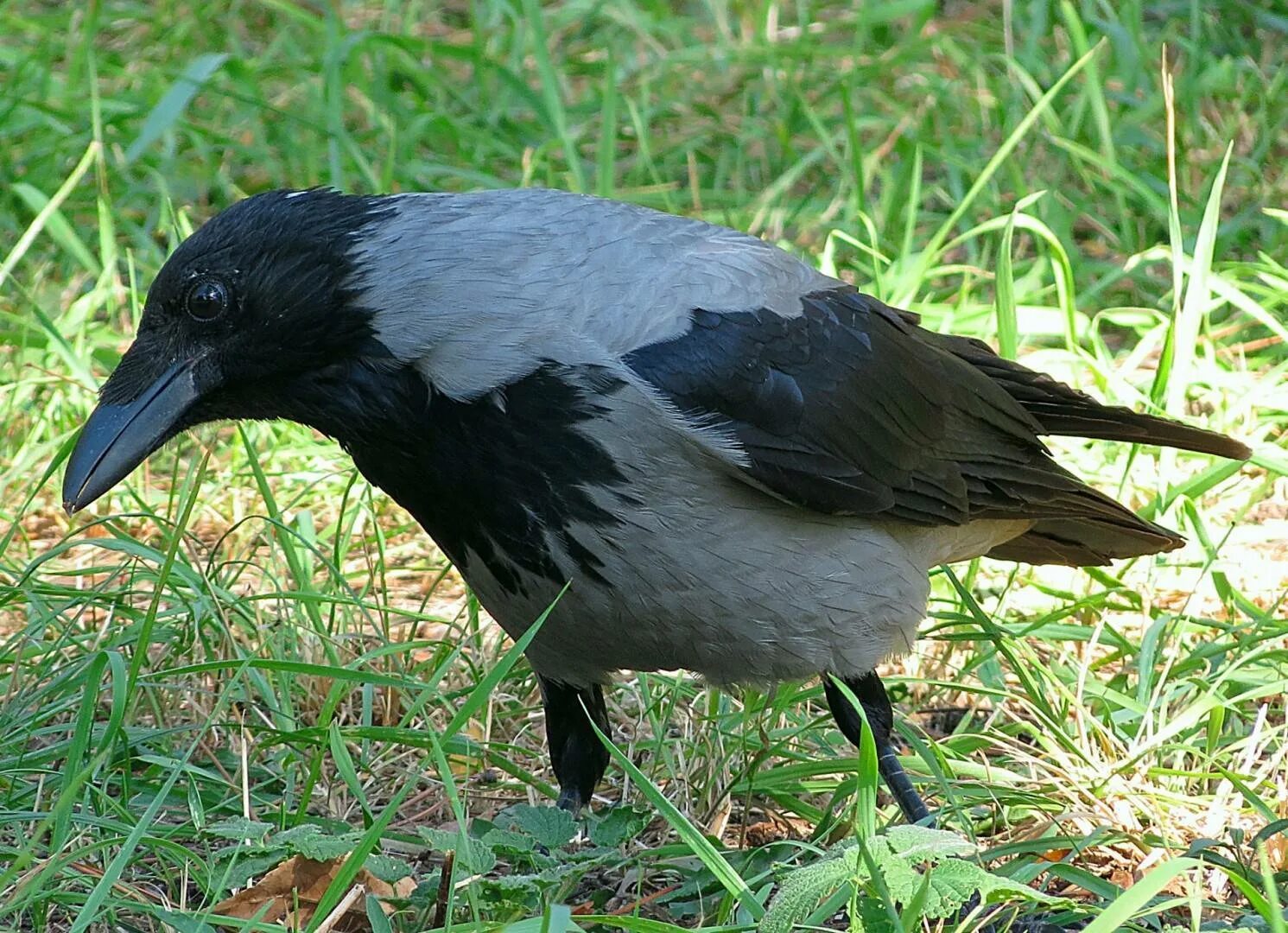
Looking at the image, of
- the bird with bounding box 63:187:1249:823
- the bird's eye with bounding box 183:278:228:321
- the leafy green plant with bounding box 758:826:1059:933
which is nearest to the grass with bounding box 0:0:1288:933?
the leafy green plant with bounding box 758:826:1059:933

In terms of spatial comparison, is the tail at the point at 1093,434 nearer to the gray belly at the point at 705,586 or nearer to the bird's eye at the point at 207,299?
the gray belly at the point at 705,586

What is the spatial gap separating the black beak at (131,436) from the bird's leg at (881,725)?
1.38 meters

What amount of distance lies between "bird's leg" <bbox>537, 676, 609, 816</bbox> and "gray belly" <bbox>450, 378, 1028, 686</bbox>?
95 mm

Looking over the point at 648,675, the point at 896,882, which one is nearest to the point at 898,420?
the point at 648,675

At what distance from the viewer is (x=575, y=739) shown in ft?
11.6

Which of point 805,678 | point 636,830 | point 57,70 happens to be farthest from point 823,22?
point 636,830

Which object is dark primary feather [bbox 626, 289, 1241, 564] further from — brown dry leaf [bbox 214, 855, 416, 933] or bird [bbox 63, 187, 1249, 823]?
brown dry leaf [bbox 214, 855, 416, 933]

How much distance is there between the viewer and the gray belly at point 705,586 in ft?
10.0

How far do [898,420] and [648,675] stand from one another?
92cm

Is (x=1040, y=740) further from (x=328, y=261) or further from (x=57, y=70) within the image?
(x=57, y=70)

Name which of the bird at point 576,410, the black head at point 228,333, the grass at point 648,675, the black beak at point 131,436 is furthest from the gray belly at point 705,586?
the black beak at point 131,436

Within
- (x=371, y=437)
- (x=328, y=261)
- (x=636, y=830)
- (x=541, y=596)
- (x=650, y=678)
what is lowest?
(x=650, y=678)

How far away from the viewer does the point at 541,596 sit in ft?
10.3

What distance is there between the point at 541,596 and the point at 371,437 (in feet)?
1.40
